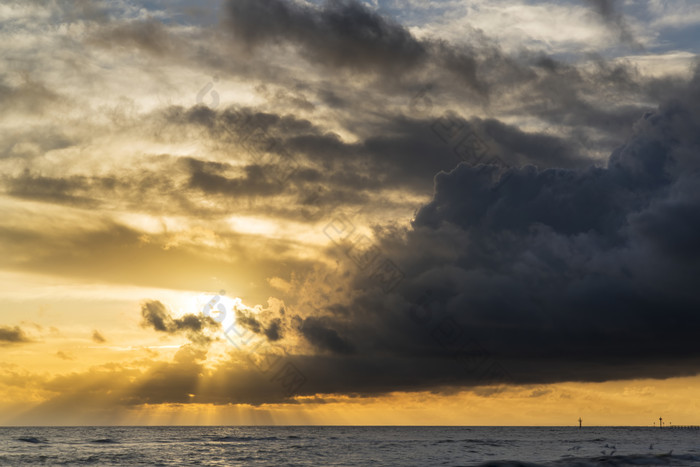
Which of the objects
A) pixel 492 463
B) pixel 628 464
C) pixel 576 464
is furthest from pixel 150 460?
pixel 628 464

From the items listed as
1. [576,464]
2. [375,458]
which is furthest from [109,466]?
[576,464]

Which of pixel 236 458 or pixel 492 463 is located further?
pixel 236 458

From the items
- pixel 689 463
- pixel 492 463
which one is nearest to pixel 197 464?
pixel 492 463

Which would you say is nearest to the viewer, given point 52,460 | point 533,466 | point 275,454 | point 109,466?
point 533,466

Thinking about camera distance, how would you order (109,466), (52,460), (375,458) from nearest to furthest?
(109,466), (52,460), (375,458)

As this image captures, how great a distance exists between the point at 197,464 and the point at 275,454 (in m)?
30.1

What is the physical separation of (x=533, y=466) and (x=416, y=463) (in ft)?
76.2

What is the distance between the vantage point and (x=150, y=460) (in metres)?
122

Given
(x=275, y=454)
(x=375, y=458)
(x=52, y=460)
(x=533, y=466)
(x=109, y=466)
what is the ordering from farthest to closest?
1. (x=275, y=454)
2. (x=375, y=458)
3. (x=52, y=460)
4. (x=109, y=466)
5. (x=533, y=466)

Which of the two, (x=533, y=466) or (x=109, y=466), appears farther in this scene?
(x=109, y=466)

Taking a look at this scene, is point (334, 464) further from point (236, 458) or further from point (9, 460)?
point (9, 460)

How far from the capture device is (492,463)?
339ft

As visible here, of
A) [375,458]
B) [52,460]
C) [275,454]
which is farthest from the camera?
[275,454]

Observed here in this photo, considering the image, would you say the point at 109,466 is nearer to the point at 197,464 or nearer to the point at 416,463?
the point at 197,464
